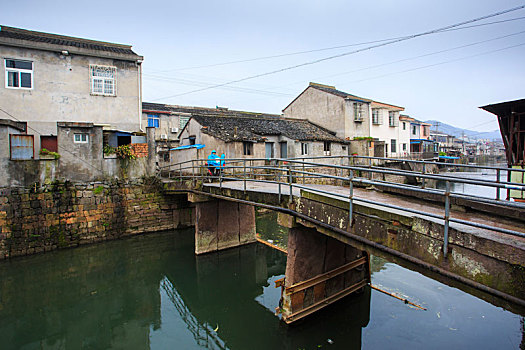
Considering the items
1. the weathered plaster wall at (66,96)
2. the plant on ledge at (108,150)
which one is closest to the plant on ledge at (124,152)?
the plant on ledge at (108,150)

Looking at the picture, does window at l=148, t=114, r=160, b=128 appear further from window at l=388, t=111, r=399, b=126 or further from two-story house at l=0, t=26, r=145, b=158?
window at l=388, t=111, r=399, b=126

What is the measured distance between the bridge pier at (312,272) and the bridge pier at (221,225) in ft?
17.9

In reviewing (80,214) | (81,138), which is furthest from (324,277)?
(81,138)

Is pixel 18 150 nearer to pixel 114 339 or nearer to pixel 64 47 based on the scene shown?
pixel 64 47

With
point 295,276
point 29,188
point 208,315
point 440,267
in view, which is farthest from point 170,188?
point 440,267

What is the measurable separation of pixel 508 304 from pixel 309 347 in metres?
4.70

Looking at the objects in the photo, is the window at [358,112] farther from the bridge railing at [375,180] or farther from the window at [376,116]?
the bridge railing at [375,180]

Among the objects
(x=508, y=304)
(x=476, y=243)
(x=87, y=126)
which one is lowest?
(x=508, y=304)

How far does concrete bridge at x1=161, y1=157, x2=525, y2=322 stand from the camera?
3.50m

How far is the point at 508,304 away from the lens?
11.0 feet

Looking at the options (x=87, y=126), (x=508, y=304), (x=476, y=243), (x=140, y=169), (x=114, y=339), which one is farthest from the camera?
(x=140, y=169)

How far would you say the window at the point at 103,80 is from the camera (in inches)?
665

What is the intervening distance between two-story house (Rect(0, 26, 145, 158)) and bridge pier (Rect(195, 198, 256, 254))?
695cm

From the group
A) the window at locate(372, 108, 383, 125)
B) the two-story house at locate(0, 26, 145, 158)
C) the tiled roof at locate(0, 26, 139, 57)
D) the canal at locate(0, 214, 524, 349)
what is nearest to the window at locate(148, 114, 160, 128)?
the tiled roof at locate(0, 26, 139, 57)
